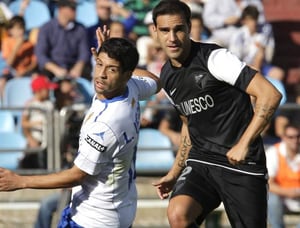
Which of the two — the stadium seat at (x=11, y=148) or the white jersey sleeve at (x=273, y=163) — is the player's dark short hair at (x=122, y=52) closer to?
the white jersey sleeve at (x=273, y=163)

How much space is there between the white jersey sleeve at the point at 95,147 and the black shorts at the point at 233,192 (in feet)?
2.91

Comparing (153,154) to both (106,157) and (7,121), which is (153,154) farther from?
(106,157)

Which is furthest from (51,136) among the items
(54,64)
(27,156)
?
(54,64)

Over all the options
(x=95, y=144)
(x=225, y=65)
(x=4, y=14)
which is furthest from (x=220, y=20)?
(x=95, y=144)

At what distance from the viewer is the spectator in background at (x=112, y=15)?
11.9 metres

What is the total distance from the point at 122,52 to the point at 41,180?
36.6 inches

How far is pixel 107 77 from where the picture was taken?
558 centimetres

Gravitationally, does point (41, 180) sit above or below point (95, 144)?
below

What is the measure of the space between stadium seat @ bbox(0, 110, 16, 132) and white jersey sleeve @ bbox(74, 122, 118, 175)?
14.7 feet

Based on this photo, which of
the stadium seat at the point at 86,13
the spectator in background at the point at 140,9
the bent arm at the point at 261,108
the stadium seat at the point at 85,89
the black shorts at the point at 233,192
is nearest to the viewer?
the bent arm at the point at 261,108

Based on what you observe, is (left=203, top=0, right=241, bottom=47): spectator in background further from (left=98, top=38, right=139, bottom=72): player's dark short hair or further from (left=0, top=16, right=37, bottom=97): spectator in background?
(left=98, top=38, right=139, bottom=72): player's dark short hair

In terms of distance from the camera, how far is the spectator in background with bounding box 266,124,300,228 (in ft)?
30.4

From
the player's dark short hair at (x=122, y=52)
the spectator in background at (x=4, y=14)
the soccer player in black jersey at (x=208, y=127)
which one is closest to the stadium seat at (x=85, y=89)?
the spectator in background at (x=4, y=14)

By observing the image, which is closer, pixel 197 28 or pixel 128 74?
pixel 128 74
